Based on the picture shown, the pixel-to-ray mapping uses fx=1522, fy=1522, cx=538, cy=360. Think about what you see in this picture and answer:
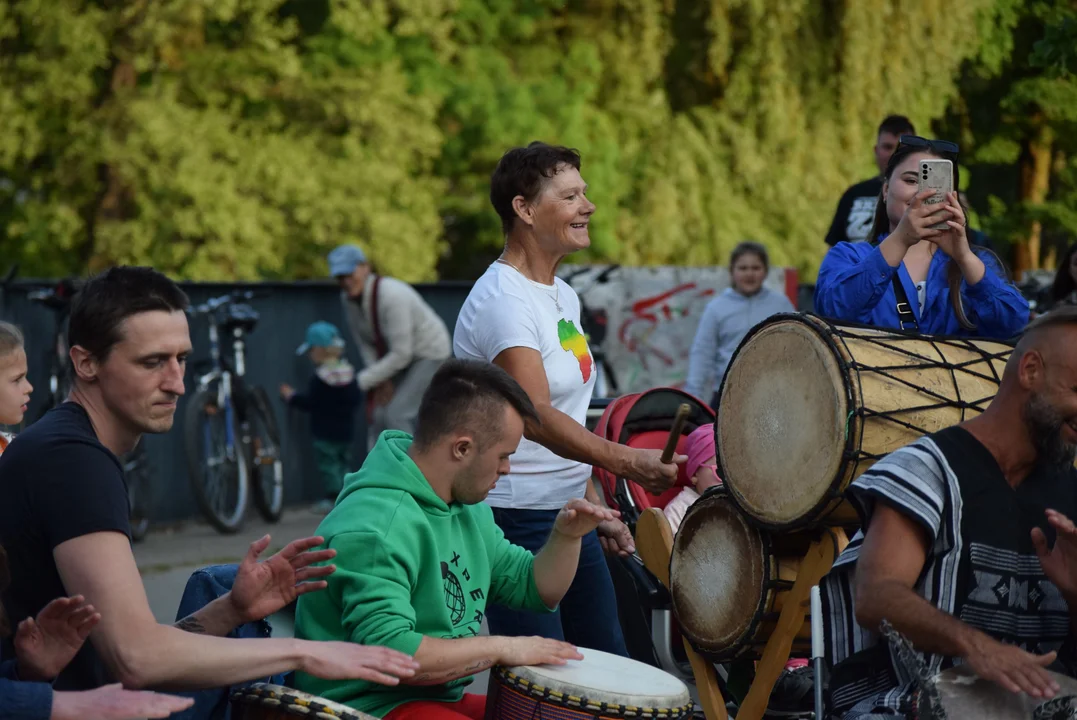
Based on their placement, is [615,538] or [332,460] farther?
[332,460]

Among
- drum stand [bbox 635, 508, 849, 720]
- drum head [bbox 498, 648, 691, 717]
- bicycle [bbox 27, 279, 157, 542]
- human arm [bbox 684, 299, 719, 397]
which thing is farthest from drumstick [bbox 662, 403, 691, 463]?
human arm [bbox 684, 299, 719, 397]

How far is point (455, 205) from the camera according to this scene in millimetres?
19781

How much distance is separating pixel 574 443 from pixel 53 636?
5.61 feet

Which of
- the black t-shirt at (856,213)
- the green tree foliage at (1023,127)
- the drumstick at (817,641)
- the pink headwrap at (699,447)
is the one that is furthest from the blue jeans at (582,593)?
the green tree foliage at (1023,127)

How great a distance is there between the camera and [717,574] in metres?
4.68

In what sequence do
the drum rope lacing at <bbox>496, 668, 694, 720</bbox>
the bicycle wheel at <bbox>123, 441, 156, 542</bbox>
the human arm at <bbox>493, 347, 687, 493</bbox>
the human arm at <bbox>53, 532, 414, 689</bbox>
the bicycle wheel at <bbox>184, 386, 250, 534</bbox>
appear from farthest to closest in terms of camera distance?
the bicycle wheel at <bbox>184, 386, 250, 534</bbox> < the bicycle wheel at <bbox>123, 441, 156, 542</bbox> < the human arm at <bbox>493, 347, 687, 493</bbox> < the drum rope lacing at <bbox>496, 668, 694, 720</bbox> < the human arm at <bbox>53, 532, 414, 689</bbox>

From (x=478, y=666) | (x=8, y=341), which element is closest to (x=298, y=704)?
(x=478, y=666)

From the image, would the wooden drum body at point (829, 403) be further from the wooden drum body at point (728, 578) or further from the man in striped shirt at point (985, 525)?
the man in striped shirt at point (985, 525)

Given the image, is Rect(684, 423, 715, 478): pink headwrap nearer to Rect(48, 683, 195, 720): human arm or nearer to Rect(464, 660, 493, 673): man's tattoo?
Rect(464, 660, 493, 673): man's tattoo

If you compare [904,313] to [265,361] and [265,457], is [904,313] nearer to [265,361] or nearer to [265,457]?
[265,457]

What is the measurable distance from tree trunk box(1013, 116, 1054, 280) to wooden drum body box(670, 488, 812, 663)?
8.75m

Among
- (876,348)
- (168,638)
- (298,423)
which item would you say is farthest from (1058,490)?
(298,423)

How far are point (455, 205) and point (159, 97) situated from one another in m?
4.96

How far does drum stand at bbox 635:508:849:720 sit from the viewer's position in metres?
4.32
